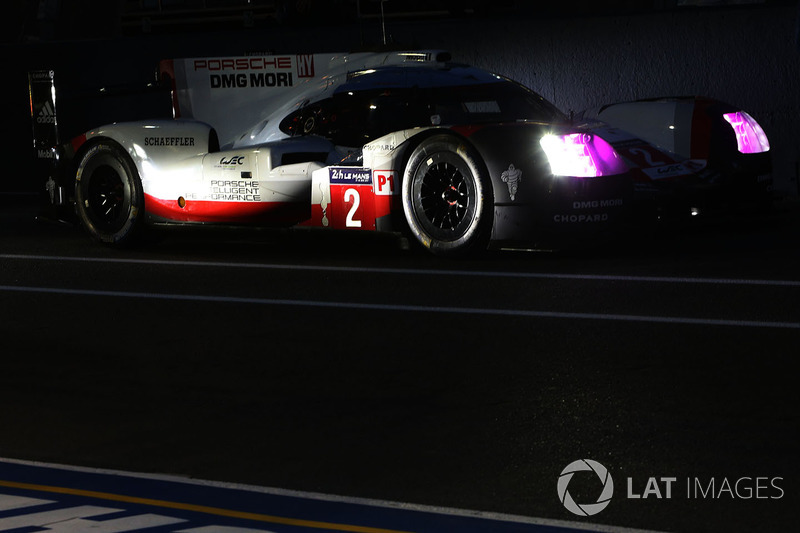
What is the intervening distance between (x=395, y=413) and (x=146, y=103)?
41.0 ft

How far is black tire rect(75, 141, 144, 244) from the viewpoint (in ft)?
37.2

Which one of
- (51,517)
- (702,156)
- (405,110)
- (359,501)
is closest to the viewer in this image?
(51,517)

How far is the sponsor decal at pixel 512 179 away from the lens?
967 centimetres

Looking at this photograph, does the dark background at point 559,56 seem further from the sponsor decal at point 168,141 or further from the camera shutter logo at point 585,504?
the camera shutter logo at point 585,504

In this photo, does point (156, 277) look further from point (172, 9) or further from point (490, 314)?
point (172, 9)

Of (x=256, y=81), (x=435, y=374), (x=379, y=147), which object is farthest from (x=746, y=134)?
(x=435, y=374)

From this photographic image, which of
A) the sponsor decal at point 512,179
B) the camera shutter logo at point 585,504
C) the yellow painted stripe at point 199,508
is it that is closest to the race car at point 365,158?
the sponsor decal at point 512,179

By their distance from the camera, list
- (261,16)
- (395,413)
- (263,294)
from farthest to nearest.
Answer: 1. (261,16)
2. (263,294)
3. (395,413)

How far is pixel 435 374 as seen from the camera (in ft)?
21.6

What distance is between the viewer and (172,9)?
2344 cm

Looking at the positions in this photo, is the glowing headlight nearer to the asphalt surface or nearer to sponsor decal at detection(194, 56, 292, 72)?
the asphalt surface

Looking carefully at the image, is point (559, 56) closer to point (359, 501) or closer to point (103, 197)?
point (103, 197)

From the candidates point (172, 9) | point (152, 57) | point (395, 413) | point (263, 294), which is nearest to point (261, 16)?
point (172, 9)

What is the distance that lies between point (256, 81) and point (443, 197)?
7.72 ft
